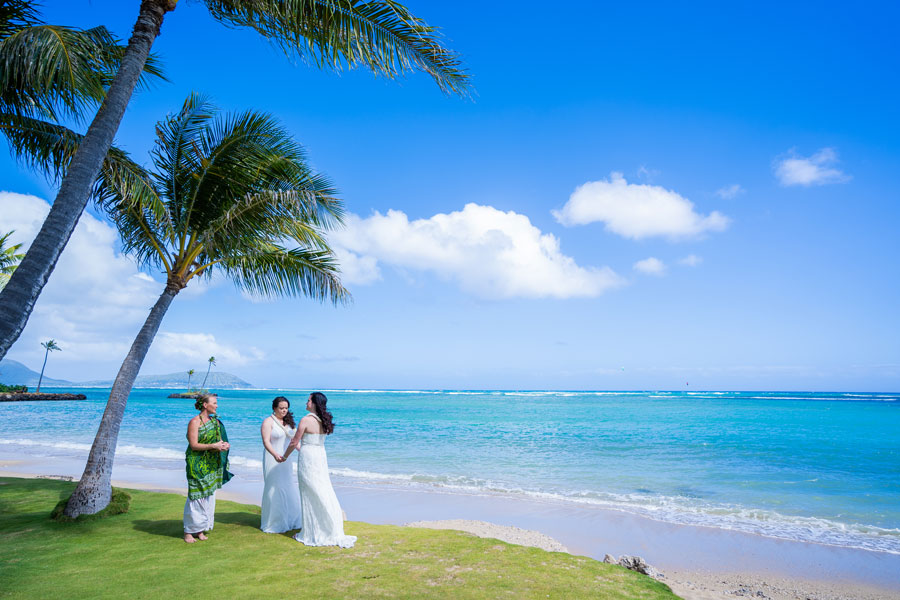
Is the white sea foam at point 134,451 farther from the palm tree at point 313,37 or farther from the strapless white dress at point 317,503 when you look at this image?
the palm tree at point 313,37

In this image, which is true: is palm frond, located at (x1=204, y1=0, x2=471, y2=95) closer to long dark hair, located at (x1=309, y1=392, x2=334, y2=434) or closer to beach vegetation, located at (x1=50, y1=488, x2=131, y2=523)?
long dark hair, located at (x1=309, y1=392, x2=334, y2=434)

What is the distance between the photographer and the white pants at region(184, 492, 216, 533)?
633cm

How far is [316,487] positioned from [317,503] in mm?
204

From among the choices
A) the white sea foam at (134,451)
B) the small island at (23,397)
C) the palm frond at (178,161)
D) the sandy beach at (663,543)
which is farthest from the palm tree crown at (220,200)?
the small island at (23,397)

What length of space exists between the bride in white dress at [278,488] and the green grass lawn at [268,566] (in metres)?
0.23

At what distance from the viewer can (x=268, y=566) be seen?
215 inches

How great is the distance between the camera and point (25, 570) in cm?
512

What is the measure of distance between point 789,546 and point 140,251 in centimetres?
1328

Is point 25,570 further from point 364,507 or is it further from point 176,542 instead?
point 364,507

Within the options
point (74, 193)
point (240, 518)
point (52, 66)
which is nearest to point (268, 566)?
point (240, 518)

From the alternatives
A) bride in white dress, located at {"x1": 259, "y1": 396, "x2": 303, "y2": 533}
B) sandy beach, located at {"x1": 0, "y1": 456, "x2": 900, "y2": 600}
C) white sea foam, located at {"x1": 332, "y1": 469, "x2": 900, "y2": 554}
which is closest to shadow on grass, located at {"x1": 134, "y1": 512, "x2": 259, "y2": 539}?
bride in white dress, located at {"x1": 259, "y1": 396, "x2": 303, "y2": 533}

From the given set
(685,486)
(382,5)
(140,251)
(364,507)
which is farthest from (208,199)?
(685,486)

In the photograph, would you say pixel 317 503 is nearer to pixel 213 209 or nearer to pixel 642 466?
pixel 213 209

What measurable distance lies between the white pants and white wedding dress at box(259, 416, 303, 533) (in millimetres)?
730
